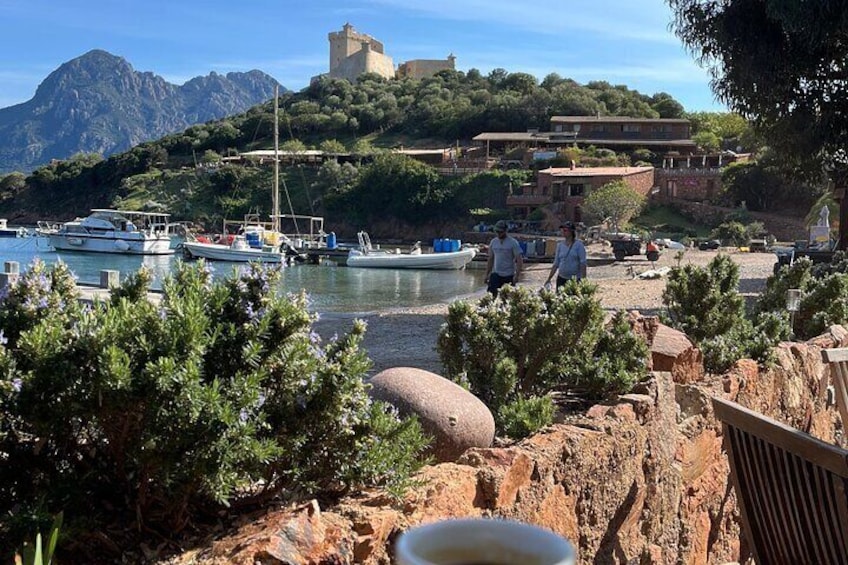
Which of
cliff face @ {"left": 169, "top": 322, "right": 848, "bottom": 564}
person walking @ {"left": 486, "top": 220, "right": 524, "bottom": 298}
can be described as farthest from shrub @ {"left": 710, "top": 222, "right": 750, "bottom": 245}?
cliff face @ {"left": 169, "top": 322, "right": 848, "bottom": 564}

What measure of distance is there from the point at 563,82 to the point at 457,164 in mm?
33099

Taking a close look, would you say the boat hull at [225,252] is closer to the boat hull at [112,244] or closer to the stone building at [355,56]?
the boat hull at [112,244]

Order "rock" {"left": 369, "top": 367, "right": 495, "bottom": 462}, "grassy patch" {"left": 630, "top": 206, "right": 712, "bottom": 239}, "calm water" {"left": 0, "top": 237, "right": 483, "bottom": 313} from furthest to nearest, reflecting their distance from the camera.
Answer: "grassy patch" {"left": 630, "top": 206, "right": 712, "bottom": 239}
"calm water" {"left": 0, "top": 237, "right": 483, "bottom": 313}
"rock" {"left": 369, "top": 367, "right": 495, "bottom": 462}

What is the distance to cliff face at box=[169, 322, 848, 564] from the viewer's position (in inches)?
99.7

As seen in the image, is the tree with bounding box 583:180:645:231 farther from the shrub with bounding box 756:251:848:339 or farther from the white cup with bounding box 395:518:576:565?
the white cup with bounding box 395:518:576:565

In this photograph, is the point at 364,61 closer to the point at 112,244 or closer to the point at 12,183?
the point at 12,183

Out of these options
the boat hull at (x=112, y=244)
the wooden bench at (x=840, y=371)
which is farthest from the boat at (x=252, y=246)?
the wooden bench at (x=840, y=371)

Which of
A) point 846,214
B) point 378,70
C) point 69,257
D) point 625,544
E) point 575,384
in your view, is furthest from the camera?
point 378,70

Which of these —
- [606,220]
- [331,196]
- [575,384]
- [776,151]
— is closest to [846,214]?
[776,151]

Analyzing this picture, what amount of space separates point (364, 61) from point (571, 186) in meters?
89.9

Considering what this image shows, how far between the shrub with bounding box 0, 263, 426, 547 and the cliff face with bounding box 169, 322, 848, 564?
190 millimetres

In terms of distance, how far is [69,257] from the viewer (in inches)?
2210

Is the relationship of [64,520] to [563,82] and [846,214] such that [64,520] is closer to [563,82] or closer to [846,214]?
[846,214]

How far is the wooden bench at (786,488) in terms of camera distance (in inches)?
101
